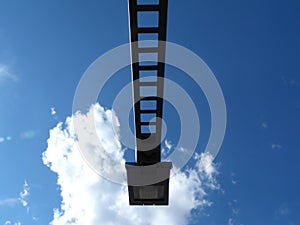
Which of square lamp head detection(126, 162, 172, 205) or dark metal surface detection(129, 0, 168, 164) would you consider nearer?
dark metal surface detection(129, 0, 168, 164)

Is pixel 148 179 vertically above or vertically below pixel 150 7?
below

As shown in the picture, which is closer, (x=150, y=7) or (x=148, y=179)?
(x=150, y=7)

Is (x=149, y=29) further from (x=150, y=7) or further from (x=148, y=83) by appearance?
(x=148, y=83)

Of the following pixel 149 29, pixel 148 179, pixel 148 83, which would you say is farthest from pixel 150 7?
pixel 148 179

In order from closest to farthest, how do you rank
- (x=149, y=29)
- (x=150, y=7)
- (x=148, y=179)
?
(x=150, y=7)
(x=149, y=29)
(x=148, y=179)

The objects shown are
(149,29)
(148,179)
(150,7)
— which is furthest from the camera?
(148,179)

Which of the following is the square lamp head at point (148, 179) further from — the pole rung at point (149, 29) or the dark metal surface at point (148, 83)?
the pole rung at point (149, 29)

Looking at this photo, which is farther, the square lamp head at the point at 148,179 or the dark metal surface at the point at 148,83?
the square lamp head at the point at 148,179

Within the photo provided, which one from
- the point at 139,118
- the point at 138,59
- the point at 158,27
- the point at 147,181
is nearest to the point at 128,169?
the point at 147,181

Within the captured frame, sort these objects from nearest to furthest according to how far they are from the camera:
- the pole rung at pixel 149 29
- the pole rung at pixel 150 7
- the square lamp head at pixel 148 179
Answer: the pole rung at pixel 150 7
the pole rung at pixel 149 29
the square lamp head at pixel 148 179

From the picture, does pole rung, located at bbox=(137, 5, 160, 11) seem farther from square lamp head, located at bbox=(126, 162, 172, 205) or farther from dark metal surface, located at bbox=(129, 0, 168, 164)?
square lamp head, located at bbox=(126, 162, 172, 205)

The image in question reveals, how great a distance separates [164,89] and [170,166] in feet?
6.83

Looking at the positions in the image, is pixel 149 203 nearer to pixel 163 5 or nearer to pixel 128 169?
pixel 128 169

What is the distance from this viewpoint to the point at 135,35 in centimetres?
1141
